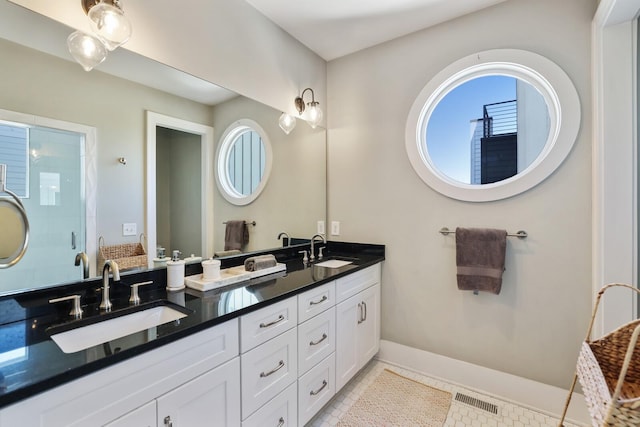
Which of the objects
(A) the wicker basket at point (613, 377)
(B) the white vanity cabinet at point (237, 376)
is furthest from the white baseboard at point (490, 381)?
(A) the wicker basket at point (613, 377)

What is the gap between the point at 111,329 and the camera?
3.74 ft

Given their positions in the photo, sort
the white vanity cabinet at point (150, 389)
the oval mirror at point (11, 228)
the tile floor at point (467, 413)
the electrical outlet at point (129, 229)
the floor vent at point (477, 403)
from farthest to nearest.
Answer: the floor vent at point (477, 403) → the tile floor at point (467, 413) → the electrical outlet at point (129, 229) → the oval mirror at point (11, 228) → the white vanity cabinet at point (150, 389)

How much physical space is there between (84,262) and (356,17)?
86.7 inches

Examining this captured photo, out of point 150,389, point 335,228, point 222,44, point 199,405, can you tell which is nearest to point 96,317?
point 150,389

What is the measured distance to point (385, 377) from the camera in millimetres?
2180

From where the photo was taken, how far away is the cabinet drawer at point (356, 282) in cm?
186

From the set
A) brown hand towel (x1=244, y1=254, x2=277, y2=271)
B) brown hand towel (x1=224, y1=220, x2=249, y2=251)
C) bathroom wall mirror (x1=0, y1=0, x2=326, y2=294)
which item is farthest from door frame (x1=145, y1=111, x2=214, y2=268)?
brown hand towel (x1=244, y1=254, x2=277, y2=271)

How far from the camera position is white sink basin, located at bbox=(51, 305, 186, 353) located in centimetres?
101

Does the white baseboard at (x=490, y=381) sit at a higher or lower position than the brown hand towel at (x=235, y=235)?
lower

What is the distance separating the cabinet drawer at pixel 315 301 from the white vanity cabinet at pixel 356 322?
0.26 ft

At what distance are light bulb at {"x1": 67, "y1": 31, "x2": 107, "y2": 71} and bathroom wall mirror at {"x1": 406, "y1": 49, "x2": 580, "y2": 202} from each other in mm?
1896

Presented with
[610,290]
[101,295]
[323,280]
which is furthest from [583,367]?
[101,295]

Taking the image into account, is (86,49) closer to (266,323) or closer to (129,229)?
(129,229)

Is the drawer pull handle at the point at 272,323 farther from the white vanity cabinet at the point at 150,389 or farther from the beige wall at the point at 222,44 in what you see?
the beige wall at the point at 222,44
